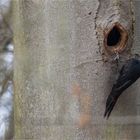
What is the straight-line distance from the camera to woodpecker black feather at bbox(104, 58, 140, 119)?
25.2 inches

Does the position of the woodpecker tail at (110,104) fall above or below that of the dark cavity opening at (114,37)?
below

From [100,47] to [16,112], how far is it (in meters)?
0.16

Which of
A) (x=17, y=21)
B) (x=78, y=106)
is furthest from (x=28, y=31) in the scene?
(x=78, y=106)

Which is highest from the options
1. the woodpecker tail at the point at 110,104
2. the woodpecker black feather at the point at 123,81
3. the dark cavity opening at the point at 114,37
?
the dark cavity opening at the point at 114,37

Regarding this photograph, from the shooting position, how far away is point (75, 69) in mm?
664

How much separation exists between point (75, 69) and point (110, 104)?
73 mm

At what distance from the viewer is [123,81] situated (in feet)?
2.11

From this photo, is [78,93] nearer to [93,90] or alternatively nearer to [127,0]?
[93,90]

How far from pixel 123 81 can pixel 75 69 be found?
0.07 m

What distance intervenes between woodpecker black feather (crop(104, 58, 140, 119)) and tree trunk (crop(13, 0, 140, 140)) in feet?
0.03

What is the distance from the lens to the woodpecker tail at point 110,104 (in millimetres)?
638

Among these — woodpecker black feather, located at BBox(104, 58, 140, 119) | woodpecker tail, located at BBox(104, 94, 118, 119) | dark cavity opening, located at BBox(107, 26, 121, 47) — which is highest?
dark cavity opening, located at BBox(107, 26, 121, 47)

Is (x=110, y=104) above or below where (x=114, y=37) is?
below

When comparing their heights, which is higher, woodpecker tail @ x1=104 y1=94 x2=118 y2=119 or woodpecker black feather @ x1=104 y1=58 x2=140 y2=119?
woodpecker black feather @ x1=104 y1=58 x2=140 y2=119
